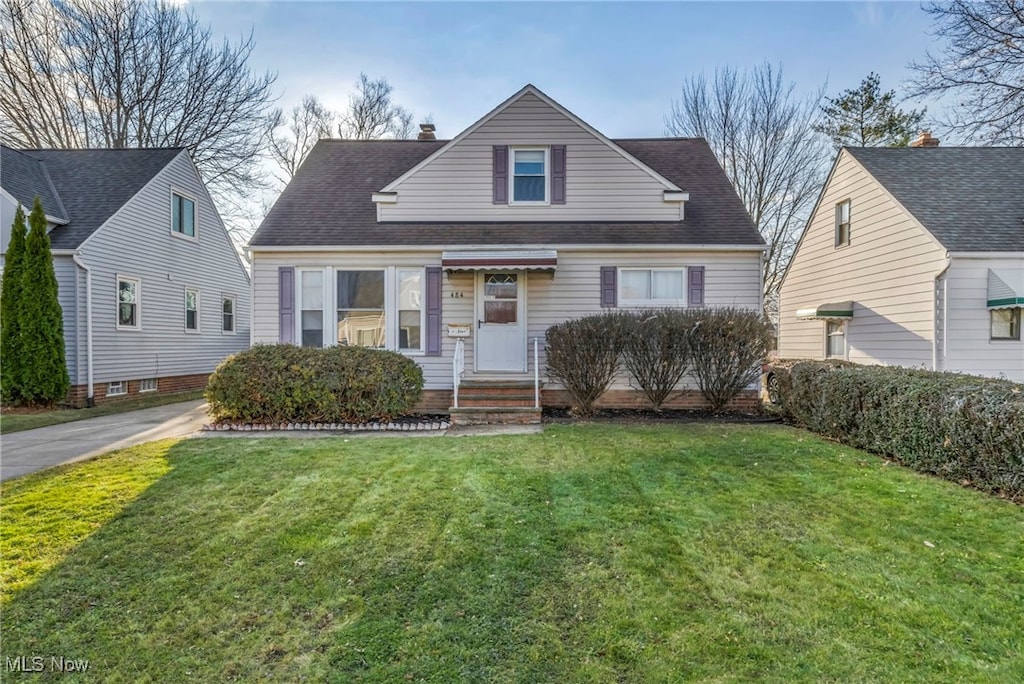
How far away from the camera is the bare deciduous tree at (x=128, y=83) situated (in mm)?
17000

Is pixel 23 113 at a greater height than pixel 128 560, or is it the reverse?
pixel 23 113

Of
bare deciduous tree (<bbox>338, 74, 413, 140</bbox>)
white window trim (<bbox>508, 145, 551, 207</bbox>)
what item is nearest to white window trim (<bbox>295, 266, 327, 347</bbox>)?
white window trim (<bbox>508, 145, 551, 207</bbox>)

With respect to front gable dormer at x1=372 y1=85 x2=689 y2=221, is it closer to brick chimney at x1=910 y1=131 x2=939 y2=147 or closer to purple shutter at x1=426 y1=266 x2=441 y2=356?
purple shutter at x1=426 y1=266 x2=441 y2=356

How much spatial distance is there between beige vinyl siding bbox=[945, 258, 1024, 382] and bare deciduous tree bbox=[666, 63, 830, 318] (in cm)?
1075

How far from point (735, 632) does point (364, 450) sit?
4.68 meters

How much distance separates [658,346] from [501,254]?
11.4 ft

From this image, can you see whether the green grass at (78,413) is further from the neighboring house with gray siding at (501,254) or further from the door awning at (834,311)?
the door awning at (834,311)

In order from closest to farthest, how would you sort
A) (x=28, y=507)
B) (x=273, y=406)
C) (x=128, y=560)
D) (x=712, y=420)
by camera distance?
(x=128, y=560), (x=28, y=507), (x=273, y=406), (x=712, y=420)

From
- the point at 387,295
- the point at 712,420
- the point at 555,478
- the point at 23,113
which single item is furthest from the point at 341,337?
the point at 23,113

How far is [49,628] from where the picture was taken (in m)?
2.59

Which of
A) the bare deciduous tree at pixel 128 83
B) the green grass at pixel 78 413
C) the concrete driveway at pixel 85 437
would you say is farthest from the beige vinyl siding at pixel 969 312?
the bare deciduous tree at pixel 128 83

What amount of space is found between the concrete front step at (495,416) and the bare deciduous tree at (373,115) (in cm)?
2235

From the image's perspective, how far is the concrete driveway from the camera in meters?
5.85

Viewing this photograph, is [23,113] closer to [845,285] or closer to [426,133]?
[426,133]
